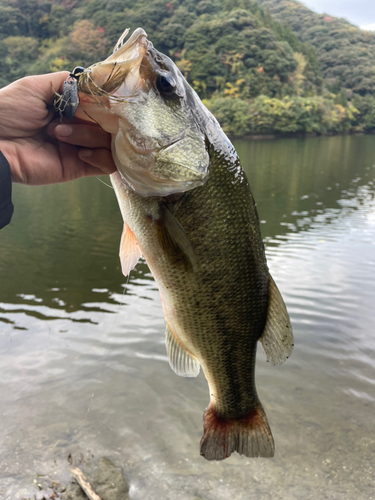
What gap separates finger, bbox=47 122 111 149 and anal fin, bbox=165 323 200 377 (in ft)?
3.31

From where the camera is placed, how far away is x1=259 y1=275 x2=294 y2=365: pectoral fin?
6.31 ft

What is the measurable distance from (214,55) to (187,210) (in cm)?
7208

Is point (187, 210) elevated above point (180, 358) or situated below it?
above

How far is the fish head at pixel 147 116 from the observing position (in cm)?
152

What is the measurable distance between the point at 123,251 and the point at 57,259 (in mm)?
9124

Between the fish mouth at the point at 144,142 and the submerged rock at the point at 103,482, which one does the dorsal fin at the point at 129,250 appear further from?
the submerged rock at the point at 103,482

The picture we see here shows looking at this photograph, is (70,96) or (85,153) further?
(85,153)

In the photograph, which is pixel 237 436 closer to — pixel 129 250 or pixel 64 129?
pixel 129 250

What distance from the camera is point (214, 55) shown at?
215 feet

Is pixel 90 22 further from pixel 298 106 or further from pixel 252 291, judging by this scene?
pixel 252 291

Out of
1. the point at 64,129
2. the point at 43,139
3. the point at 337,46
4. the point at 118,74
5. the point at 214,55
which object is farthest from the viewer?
the point at 337,46

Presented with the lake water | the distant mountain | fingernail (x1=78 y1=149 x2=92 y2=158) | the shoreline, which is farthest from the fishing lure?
the distant mountain

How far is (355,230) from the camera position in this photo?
42.7 feet

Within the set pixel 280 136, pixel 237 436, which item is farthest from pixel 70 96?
pixel 280 136
